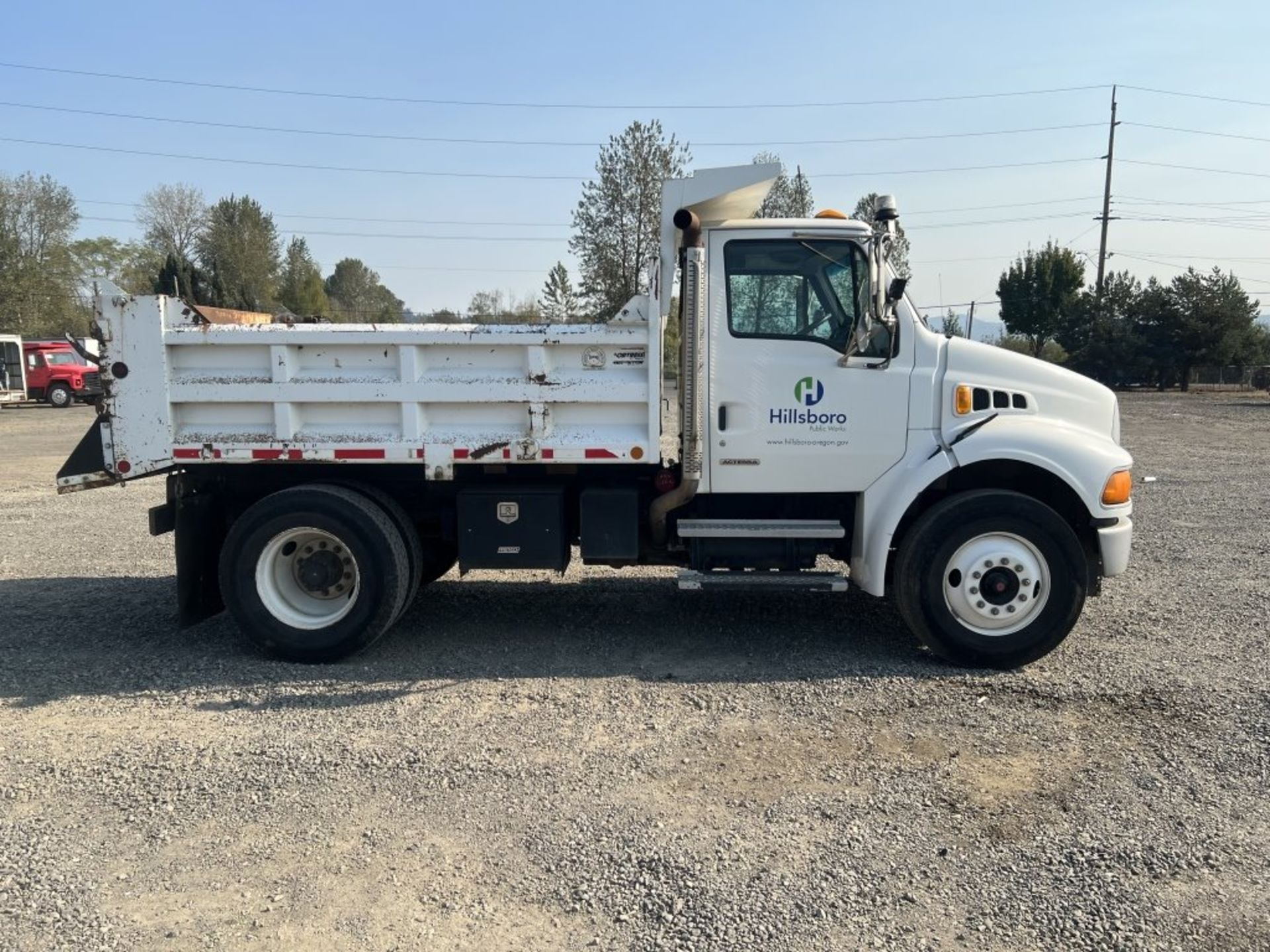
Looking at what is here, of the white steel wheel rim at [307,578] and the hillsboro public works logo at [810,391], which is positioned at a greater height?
the hillsboro public works logo at [810,391]

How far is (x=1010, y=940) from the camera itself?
2943 mm

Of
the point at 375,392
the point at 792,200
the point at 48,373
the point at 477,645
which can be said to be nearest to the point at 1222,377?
the point at 792,200

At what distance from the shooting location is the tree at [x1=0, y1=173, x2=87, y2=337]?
46.0 metres

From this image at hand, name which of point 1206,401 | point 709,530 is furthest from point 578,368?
point 1206,401

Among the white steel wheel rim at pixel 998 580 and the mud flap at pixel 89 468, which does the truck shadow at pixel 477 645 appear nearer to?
the white steel wheel rim at pixel 998 580

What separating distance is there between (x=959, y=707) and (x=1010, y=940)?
6.55ft

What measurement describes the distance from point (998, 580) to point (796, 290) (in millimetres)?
2130

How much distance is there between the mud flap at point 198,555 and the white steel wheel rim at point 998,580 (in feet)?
15.1

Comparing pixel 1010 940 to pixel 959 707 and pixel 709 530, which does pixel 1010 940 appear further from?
pixel 709 530

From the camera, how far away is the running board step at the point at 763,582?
5520mm

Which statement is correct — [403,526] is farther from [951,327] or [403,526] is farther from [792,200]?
[792,200]

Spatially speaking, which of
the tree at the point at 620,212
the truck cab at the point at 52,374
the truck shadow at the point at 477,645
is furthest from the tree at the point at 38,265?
the truck shadow at the point at 477,645

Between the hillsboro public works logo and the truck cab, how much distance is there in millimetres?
33258

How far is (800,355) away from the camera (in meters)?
5.48
